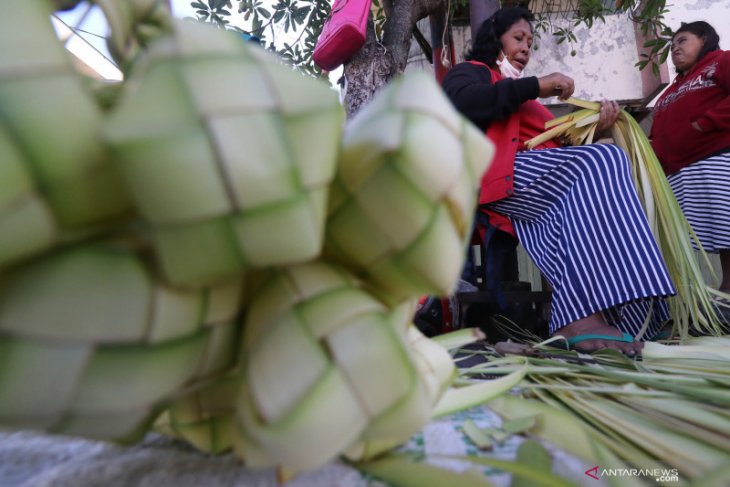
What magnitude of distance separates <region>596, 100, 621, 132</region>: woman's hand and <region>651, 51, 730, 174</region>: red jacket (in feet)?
1.29

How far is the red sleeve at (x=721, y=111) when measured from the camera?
1252 millimetres

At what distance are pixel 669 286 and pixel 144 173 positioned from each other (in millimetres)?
880

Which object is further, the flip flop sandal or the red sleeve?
the red sleeve

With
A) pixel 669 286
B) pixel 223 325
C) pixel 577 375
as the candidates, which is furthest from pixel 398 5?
pixel 223 325

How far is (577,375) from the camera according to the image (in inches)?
18.2

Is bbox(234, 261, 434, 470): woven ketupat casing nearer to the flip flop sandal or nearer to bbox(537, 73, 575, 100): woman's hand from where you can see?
the flip flop sandal

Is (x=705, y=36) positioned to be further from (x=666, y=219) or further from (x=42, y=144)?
(x=42, y=144)

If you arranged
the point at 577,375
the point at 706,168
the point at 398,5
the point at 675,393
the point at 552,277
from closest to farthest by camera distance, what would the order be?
1. the point at 675,393
2. the point at 577,375
3. the point at 552,277
4. the point at 706,168
5. the point at 398,5

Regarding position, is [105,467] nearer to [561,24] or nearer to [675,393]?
[675,393]

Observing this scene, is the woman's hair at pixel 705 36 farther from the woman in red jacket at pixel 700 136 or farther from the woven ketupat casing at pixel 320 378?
the woven ketupat casing at pixel 320 378

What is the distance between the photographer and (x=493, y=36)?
1226 mm

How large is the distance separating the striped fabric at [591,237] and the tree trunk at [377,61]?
20.7 inches

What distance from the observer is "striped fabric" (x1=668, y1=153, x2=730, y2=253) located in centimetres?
118

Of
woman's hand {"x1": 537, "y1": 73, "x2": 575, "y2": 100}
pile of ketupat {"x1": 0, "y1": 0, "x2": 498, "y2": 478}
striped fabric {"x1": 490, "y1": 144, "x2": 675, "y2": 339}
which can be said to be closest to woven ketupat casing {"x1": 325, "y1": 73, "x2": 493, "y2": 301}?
pile of ketupat {"x1": 0, "y1": 0, "x2": 498, "y2": 478}
